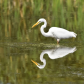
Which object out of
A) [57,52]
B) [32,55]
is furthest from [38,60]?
[57,52]

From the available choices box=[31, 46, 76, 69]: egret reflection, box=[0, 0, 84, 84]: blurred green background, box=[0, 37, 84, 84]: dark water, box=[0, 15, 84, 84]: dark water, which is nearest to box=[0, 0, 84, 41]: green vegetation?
box=[0, 0, 84, 84]: blurred green background

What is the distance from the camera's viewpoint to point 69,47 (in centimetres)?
930

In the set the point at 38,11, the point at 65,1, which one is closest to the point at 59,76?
the point at 38,11

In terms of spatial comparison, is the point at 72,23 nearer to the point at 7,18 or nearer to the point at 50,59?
the point at 7,18

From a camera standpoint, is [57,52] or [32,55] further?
[57,52]

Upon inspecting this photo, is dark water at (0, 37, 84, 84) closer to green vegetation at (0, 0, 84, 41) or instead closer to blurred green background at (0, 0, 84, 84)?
blurred green background at (0, 0, 84, 84)

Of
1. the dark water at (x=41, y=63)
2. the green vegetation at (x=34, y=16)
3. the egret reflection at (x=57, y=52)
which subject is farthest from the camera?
the green vegetation at (x=34, y=16)

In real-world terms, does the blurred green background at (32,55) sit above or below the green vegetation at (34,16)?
below

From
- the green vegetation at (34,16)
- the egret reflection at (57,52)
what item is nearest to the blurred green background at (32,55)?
the green vegetation at (34,16)

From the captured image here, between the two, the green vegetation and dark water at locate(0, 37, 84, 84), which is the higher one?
the green vegetation

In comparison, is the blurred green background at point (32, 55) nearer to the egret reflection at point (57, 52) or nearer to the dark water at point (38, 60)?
the dark water at point (38, 60)

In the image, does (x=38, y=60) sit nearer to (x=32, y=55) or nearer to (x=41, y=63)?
(x=41, y=63)

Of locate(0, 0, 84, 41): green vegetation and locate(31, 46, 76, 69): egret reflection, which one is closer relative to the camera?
locate(31, 46, 76, 69): egret reflection

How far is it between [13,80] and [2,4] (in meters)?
15.3
